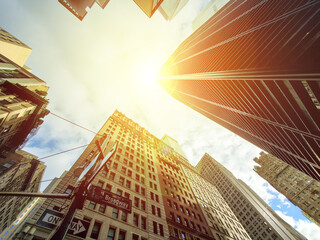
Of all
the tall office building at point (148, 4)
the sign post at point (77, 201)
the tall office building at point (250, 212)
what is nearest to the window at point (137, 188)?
the sign post at point (77, 201)

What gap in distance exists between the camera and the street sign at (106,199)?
21.7ft

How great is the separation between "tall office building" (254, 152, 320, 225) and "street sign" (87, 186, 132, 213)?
7867 cm

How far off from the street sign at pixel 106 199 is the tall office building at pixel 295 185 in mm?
78673

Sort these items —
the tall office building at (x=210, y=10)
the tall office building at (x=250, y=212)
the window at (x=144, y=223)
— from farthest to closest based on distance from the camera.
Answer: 1. the tall office building at (x=210, y=10)
2. the tall office building at (x=250, y=212)
3. the window at (x=144, y=223)

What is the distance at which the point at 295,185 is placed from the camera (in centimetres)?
6494

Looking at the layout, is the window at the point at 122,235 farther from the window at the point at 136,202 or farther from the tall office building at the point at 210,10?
the tall office building at the point at 210,10

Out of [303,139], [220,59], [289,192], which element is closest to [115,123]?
[220,59]

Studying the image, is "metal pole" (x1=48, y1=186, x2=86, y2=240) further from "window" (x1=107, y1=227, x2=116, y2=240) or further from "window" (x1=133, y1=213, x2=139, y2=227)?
"window" (x1=133, y1=213, x2=139, y2=227)

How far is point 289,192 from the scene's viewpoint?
219 ft

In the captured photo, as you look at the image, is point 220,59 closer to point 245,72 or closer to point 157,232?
point 245,72

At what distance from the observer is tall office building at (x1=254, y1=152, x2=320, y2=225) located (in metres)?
56.1

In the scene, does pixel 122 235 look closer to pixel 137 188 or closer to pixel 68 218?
pixel 137 188

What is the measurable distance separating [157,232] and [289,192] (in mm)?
73943

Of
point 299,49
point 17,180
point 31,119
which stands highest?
point 299,49
